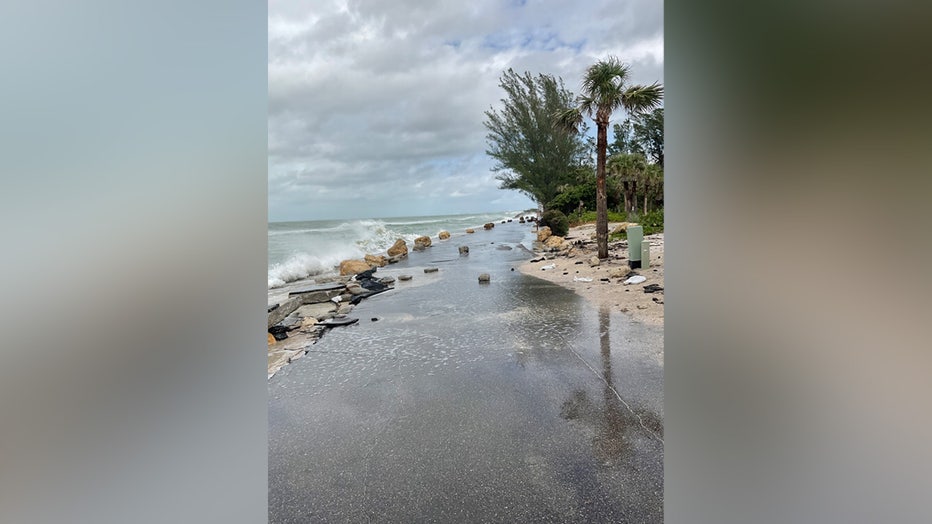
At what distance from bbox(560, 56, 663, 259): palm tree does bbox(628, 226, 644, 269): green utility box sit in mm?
2207

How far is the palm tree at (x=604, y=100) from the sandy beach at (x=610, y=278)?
45.0 inches

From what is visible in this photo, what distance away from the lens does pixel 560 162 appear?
25688 millimetres

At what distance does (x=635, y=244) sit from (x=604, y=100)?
3.97 metres

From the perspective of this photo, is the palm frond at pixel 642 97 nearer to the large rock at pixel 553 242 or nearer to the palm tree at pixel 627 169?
the large rock at pixel 553 242

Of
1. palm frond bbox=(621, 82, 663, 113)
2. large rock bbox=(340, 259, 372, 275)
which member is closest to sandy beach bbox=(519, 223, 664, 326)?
palm frond bbox=(621, 82, 663, 113)

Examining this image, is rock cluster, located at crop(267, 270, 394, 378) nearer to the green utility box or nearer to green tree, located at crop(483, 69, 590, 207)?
the green utility box

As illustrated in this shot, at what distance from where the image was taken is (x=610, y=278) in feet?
27.3

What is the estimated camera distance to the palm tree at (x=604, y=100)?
9.37m
